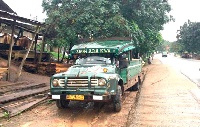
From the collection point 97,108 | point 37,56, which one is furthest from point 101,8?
point 97,108

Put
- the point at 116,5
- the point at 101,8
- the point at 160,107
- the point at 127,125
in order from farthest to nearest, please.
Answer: the point at 116,5
the point at 101,8
the point at 160,107
the point at 127,125

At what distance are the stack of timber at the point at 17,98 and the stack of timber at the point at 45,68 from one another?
348 cm

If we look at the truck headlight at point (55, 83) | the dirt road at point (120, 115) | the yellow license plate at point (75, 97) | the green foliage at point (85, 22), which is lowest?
the dirt road at point (120, 115)

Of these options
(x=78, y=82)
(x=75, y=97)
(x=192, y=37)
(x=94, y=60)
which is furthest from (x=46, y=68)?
(x=192, y=37)

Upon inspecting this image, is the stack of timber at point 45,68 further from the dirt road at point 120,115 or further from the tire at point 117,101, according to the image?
the tire at point 117,101

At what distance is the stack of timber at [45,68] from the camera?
15820 mm

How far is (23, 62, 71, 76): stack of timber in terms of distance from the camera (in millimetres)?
15820

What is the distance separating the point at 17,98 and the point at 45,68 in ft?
23.2

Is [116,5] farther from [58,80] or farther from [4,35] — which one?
[58,80]

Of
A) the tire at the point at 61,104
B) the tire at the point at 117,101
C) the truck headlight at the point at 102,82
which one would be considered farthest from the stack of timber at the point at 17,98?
the tire at the point at 117,101

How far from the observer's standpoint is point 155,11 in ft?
69.2

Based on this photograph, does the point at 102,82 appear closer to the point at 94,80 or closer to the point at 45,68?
the point at 94,80

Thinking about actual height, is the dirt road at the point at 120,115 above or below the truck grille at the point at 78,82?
below

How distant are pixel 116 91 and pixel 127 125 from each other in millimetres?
1264
